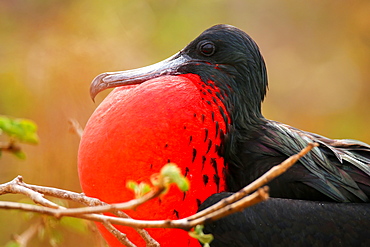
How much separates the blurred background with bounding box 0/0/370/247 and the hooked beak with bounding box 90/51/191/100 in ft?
4.18

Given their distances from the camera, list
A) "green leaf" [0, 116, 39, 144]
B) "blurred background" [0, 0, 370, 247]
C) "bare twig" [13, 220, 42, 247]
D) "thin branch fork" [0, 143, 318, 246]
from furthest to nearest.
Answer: "blurred background" [0, 0, 370, 247] → "bare twig" [13, 220, 42, 247] → "green leaf" [0, 116, 39, 144] → "thin branch fork" [0, 143, 318, 246]

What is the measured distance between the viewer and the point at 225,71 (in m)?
2.67

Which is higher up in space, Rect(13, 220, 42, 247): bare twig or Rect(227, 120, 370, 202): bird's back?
Rect(13, 220, 42, 247): bare twig

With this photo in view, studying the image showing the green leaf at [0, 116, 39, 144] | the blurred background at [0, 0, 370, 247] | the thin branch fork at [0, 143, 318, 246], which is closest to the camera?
the thin branch fork at [0, 143, 318, 246]

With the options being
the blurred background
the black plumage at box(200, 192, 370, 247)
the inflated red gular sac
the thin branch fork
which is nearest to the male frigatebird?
the inflated red gular sac

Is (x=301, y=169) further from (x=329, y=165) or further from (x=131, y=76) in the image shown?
(x=131, y=76)

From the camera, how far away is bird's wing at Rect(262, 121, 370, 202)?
2467mm

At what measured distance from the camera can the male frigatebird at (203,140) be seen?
2.24 metres

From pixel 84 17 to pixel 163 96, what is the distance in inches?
130

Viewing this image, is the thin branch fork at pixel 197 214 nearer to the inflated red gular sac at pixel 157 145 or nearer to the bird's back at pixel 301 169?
the inflated red gular sac at pixel 157 145

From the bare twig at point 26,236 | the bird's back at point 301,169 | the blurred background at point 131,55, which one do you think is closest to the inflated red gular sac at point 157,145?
the bird's back at point 301,169

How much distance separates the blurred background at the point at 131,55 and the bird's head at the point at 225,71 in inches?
54.4

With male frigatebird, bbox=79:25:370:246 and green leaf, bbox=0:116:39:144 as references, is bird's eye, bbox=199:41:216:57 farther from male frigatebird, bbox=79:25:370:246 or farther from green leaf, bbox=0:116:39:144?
green leaf, bbox=0:116:39:144

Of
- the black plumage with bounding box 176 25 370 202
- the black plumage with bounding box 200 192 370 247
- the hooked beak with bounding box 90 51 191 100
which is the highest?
the hooked beak with bounding box 90 51 191 100
